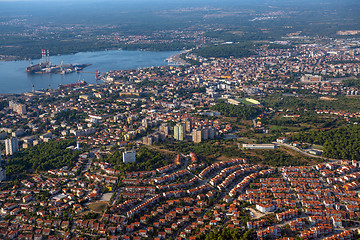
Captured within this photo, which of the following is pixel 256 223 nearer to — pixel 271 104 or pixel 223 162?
pixel 223 162

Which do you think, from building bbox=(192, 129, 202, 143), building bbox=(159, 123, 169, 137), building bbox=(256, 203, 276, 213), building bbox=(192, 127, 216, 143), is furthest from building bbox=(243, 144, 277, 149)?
building bbox=(256, 203, 276, 213)

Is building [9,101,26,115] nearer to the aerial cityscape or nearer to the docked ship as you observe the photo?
the aerial cityscape

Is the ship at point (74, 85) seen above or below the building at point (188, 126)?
above

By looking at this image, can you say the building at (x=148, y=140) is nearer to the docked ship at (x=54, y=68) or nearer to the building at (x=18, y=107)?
the building at (x=18, y=107)

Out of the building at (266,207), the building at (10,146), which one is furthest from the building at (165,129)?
the building at (266,207)

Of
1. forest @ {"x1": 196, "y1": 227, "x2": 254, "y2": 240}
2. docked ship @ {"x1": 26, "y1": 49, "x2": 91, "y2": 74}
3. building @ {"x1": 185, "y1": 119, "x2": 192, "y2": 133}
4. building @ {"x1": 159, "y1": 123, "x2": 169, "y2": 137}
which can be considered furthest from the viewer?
docked ship @ {"x1": 26, "y1": 49, "x2": 91, "y2": 74}
